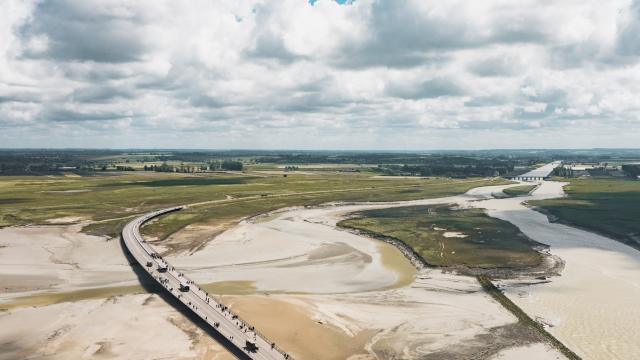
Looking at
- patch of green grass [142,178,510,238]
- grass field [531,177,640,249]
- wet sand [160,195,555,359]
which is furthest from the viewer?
patch of green grass [142,178,510,238]

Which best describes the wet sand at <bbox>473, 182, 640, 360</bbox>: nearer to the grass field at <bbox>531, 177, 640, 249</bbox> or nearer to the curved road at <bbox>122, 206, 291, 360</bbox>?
the grass field at <bbox>531, 177, 640, 249</bbox>

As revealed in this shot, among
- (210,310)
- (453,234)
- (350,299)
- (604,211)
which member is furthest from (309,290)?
(604,211)

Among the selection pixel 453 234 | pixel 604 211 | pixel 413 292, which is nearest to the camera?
pixel 413 292

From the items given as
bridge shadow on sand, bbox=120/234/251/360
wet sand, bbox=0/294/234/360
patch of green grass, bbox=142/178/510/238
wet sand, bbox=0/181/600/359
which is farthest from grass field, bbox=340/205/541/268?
wet sand, bbox=0/294/234/360

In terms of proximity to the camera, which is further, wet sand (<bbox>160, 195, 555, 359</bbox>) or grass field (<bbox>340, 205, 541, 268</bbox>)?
grass field (<bbox>340, 205, 541, 268</bbox>)

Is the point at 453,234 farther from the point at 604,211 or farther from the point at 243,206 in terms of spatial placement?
the point at 243,206

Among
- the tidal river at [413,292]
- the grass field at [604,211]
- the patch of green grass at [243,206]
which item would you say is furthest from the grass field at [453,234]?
the patch of green grass at [243,206]
